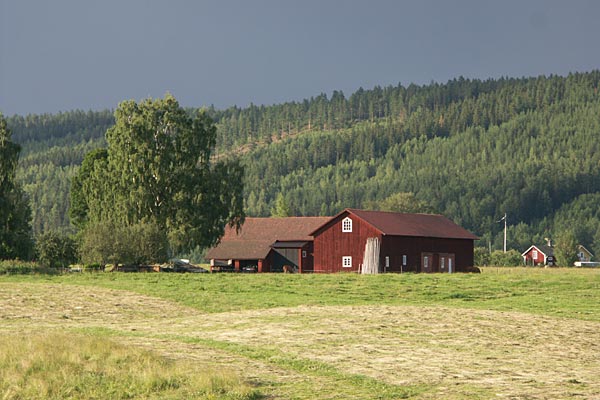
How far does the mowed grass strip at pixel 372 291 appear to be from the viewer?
44.2m

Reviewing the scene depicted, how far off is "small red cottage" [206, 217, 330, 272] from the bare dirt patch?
54703 mm

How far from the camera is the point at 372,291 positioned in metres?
52.3

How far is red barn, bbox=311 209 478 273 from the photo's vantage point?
88.0m

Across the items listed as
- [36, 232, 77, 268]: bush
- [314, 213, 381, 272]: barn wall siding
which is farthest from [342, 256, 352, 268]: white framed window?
[36, 232, 77, 268]: bush

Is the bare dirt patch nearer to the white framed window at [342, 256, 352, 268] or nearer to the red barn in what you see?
the red barn

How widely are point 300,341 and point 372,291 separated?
76.0 ft

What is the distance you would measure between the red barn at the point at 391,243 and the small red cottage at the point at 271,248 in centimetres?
632

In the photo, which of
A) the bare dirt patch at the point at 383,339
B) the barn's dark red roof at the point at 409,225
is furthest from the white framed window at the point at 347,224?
the bare dirt patch at the point at 383,339

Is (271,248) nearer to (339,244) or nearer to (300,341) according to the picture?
(339,244)

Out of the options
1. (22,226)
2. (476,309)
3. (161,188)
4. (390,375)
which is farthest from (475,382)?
(161,188)

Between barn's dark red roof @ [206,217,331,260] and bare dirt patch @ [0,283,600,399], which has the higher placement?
barn's dark red roof @ [206,217,331,260]

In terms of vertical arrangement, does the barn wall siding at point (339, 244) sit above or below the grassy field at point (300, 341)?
above

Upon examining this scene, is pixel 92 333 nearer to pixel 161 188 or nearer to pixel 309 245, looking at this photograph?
pixel 161 188

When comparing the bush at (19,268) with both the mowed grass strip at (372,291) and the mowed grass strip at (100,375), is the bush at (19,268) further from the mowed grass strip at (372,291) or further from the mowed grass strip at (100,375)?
the mowed grass strip at (100,375)
